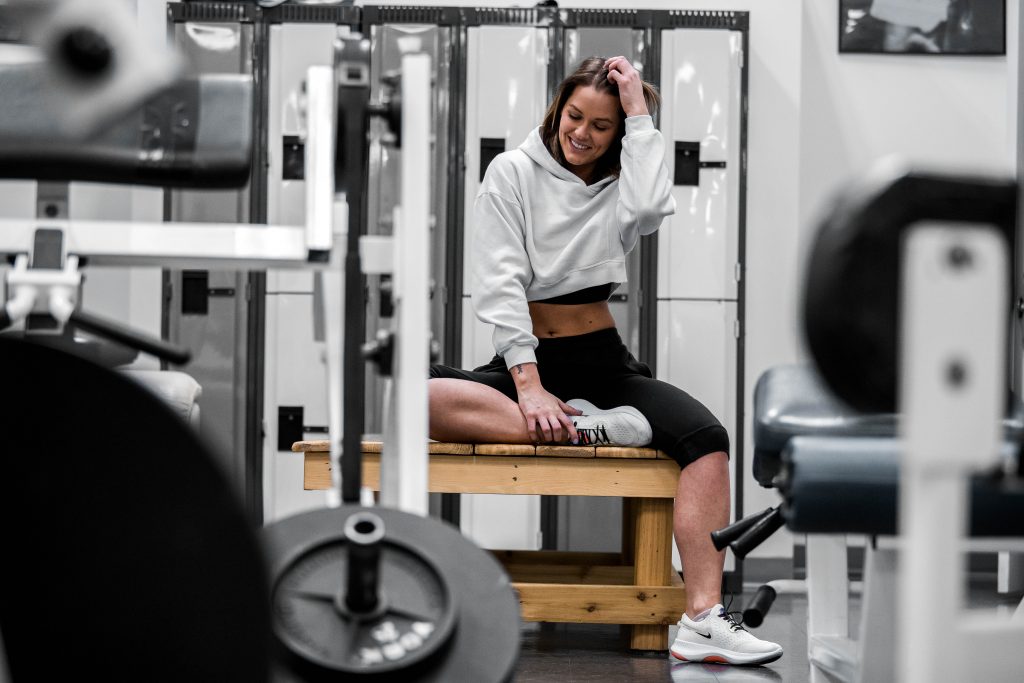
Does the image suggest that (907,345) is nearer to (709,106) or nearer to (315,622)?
(315,622)

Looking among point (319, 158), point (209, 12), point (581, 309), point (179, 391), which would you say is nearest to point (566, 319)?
point (581, 309)

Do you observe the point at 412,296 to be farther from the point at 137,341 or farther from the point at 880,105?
the point at 880,105

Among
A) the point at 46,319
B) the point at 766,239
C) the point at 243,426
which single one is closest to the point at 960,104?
the point at 766,239

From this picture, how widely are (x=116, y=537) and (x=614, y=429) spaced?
1.75 metres

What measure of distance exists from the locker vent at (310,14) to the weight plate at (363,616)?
3125mm

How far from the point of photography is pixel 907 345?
71 cm

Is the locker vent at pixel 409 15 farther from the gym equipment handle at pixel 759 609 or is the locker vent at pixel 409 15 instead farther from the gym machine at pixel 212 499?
the gym equipment handle at pixel 759 609

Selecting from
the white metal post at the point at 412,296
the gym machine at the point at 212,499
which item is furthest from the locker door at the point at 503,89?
the white metal post at the point at 412,296

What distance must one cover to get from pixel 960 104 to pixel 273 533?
12.6ft

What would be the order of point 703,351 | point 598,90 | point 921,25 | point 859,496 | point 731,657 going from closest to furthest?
point 859,496 < point 731,657 < point 598,90 < point 703,351 < point 921,25

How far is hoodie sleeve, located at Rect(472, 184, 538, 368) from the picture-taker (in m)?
2.46

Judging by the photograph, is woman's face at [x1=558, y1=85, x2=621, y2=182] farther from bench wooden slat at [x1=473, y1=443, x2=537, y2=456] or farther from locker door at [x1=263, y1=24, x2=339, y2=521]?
locker door at [x1=263, y1=24, x2=339, y2=521]

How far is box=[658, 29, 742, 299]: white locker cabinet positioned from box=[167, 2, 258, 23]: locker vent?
1465mm

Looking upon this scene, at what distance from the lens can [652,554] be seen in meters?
2.44
